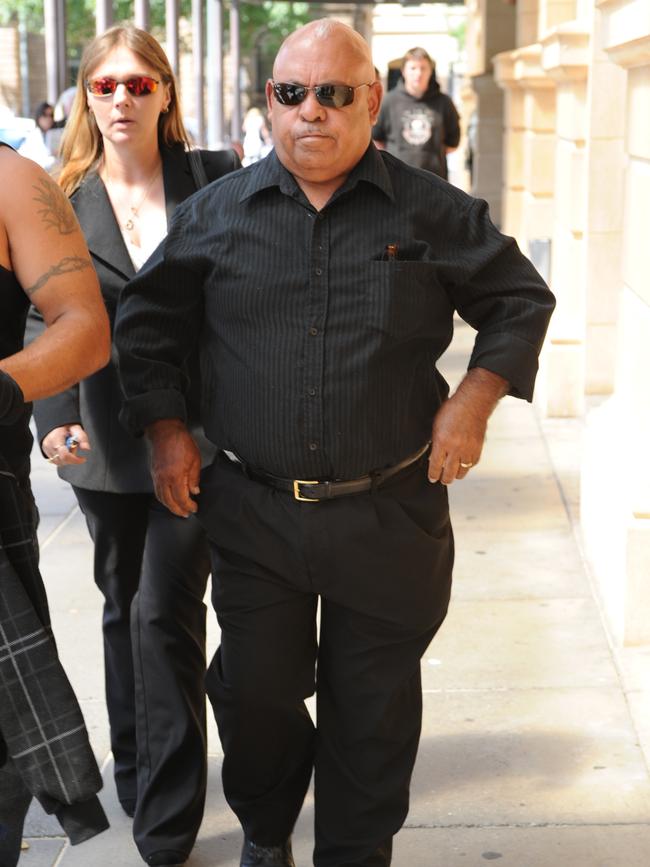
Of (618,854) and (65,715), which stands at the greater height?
(65,715)

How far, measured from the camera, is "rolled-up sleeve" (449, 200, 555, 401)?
3238 mm

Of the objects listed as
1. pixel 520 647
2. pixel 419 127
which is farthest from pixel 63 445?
pixel 419 127

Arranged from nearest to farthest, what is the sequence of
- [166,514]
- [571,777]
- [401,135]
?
1. [166,514]
2. [571,777]
3. [401,135]

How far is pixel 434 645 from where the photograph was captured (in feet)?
17.8

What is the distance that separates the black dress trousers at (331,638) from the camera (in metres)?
3.24

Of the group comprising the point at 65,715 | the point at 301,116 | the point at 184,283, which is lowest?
the point at 65,715

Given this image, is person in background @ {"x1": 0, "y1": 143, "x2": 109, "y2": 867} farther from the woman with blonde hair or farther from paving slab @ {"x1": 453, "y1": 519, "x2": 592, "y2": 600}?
paving slab @ {"x1": 453, "y1": 519, "x2": 592, "y2": 600}

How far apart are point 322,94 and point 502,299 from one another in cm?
59

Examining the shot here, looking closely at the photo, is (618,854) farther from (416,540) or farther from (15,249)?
(15,249)

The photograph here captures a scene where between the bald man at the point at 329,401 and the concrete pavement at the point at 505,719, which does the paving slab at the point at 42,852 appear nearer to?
the concrete pavement at the point at 505,719

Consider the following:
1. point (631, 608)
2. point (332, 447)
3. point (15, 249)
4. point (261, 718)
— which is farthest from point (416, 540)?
point (631, 608)

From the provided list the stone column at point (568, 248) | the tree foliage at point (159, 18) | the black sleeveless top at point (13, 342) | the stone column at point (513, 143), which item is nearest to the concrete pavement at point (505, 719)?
the black sleeveless top at point (13, 342)

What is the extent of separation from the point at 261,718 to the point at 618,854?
1015 millimetres

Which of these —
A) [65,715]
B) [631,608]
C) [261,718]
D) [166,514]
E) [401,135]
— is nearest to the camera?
[65,715]
